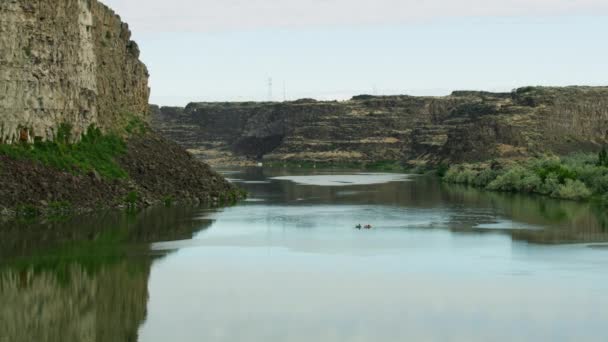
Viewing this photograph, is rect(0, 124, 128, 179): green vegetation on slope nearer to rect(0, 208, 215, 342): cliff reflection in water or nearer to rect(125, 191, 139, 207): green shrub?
rect(125, 191, 139, 207): green shrub

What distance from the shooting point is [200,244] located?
50.0 m

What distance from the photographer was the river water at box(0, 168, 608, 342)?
30328mm

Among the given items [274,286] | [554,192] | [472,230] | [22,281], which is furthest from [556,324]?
[554,192]

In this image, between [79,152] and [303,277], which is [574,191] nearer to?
[79,152]

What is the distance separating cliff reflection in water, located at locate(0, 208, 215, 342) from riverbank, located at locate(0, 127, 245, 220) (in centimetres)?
292

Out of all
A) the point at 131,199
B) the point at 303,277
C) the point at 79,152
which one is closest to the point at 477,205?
the point at 131,199

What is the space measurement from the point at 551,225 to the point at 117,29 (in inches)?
1547

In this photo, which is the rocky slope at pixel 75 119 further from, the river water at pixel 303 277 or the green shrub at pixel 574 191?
the green shrub at pixel 574 191

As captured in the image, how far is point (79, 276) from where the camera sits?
3950cm

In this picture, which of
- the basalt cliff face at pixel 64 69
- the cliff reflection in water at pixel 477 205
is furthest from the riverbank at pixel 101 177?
the cliff reflection in water at pixel 477 205

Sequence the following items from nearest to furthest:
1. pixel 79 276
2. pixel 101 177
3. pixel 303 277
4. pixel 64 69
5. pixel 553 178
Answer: pixel 79 276 < pixel 303 277 < pixel 101 177 < pixel 64 69 < pixel 553 178

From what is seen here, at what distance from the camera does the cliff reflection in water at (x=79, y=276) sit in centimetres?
3031

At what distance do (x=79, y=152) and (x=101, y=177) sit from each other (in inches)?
113

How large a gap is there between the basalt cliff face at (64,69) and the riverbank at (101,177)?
4.62ft
